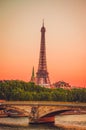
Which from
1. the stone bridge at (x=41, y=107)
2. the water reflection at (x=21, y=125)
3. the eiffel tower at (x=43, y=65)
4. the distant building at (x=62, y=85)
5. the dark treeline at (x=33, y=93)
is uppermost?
the eiffel tower at (x=43, y=65)

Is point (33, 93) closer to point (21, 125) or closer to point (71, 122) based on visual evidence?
point (21, 125)

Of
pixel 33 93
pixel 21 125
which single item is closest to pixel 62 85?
pixel 33 93

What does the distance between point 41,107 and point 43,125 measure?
28 centimetres

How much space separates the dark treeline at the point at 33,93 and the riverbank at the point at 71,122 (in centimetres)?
32

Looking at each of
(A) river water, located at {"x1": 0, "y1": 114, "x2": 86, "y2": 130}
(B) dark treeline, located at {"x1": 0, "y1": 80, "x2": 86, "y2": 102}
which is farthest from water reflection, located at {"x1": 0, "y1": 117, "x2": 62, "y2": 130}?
(B) dark treeline, located at {"x1": 0, "y1": 80, "x2": 86, "y2": 102}

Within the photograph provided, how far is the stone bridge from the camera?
727 centimetres

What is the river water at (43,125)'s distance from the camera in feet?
23.2

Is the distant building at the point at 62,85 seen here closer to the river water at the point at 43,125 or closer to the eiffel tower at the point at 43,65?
the eiffel tower at the point at 43,65

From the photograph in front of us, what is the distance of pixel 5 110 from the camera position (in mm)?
7422

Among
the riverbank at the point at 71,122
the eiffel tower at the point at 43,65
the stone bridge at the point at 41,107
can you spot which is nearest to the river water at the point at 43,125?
the riverbank at the point at 71,122

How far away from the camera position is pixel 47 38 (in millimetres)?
7188

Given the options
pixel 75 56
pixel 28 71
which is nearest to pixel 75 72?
pixel 75 56

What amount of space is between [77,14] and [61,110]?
154 cm

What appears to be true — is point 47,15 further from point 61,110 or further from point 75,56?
point 61,110
